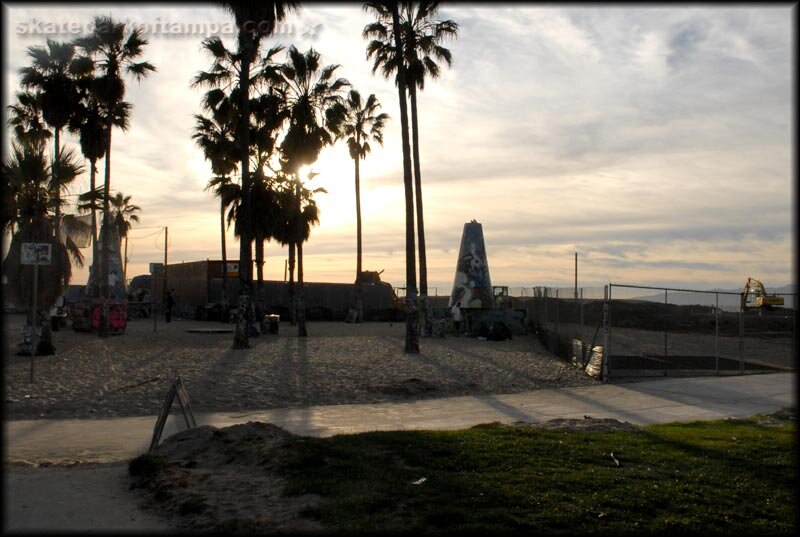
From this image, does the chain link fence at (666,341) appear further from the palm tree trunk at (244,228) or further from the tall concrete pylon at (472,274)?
the palm tree trunk at (244,228)

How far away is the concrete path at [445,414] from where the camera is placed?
9414 millimetres

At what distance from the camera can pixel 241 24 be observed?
74.9ft

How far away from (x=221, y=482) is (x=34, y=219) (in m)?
14.7

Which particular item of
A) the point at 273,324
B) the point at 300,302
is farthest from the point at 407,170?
the point at 273,324

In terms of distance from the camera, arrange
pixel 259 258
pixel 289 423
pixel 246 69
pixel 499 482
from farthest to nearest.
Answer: pixel 259 258
pixel 246 69
pixel 289 423
pixel 499 482

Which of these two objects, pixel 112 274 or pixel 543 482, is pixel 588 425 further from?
pixel 112 274


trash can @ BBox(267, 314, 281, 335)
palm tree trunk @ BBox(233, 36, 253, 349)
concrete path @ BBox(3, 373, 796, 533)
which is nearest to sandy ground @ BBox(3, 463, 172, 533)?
concrete path @ BBox(3, 373, 796, 533)

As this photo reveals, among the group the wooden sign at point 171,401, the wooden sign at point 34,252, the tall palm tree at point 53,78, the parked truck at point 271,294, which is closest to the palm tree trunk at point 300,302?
the tall palm tree at point 53,78

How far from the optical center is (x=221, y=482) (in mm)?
6707

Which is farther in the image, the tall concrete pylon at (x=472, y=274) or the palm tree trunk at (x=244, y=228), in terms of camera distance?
the tall concrete pylon at (x=472, y=274)

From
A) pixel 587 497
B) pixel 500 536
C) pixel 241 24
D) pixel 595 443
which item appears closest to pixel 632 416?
pixel 595 443

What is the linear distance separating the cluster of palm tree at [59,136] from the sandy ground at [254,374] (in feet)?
9.27

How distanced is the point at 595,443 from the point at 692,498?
7.39 ft

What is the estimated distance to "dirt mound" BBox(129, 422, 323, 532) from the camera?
5.76 m
